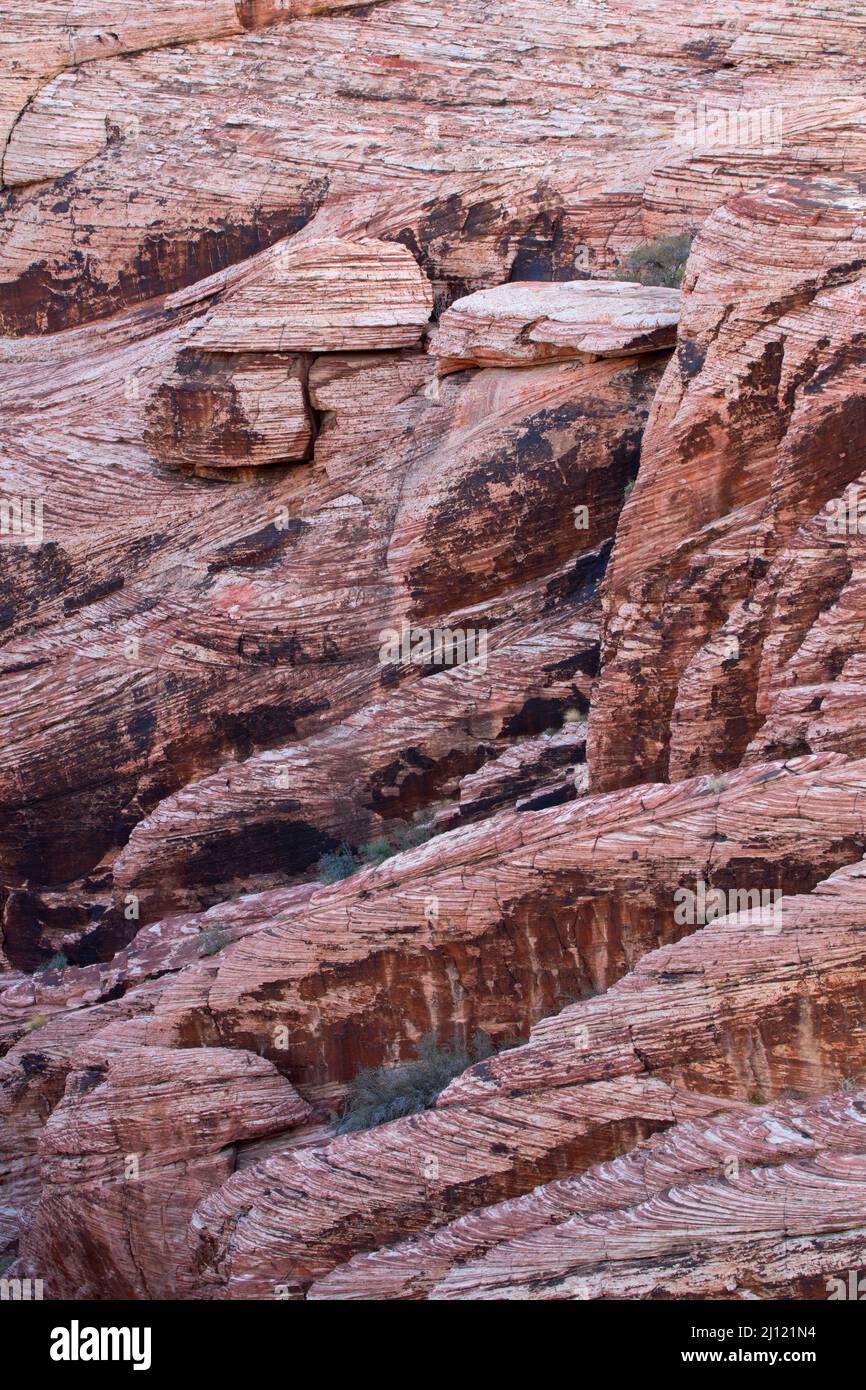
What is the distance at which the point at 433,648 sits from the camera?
2508 cm

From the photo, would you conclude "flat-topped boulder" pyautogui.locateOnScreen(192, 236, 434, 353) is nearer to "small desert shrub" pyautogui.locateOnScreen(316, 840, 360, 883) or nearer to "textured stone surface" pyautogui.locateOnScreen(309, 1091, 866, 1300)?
"small desert shrub" pyautogui.locateOnScreen(316, 840, 360, 883)

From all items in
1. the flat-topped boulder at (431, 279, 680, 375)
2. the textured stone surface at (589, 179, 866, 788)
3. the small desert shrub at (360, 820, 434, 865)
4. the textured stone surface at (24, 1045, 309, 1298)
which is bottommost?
the textured stone surface at (24, 1045, 309, 1298)

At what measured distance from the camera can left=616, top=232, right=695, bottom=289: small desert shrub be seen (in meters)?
25.6

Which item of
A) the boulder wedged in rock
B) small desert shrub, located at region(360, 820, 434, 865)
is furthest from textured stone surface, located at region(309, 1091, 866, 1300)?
the boulder wedged in rock

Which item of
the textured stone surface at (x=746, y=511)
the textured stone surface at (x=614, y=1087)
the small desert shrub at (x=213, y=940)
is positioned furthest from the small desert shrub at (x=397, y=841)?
the textured stone surface at (x=614, y=1087)

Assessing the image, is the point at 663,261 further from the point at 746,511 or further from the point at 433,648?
the point at 433,648

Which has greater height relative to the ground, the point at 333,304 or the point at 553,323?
the point at 333,304

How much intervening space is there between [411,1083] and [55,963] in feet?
23.8

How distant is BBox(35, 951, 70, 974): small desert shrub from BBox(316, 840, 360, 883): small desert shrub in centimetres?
402

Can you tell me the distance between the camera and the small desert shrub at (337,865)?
2406 centimetres

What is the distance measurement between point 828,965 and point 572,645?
24.6ft

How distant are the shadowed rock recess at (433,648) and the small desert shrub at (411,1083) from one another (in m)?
0.08

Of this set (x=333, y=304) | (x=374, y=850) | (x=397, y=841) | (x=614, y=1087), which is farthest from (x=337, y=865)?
(x=333, y=304)

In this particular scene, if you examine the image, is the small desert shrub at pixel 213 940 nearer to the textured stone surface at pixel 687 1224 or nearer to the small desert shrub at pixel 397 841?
the small desert shrub at pixel 397 841
